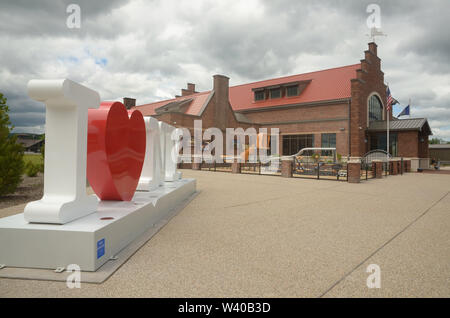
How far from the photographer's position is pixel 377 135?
2788cm

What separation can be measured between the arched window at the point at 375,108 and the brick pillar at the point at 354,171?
53.6ft

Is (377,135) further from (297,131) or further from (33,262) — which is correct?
(33,262)

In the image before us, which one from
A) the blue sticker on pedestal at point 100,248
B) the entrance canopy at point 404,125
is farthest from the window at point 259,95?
the blue sticker on pedestal at point 100,248

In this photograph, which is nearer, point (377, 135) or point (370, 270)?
point (370, 270)

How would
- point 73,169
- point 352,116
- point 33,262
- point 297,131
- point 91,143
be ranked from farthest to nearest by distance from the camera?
point 297,131 → point 352,116 → point 91,143 → point 73,169 → point 33,262

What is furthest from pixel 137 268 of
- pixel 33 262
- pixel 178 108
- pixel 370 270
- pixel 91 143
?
pixel 178 108

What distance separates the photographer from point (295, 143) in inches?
1198

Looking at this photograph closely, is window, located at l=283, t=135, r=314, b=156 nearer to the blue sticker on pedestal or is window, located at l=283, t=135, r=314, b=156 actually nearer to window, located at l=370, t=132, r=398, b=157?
window, located at l=370, t=132, r=398, b=157

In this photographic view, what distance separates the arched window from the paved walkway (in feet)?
78.1

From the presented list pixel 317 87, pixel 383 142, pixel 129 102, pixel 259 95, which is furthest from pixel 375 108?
pixel 129 102

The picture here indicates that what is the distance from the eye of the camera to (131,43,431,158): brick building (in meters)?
26.1

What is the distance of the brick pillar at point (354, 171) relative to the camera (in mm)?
14281

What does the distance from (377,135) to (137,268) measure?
1152 inches

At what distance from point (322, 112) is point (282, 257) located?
26.7 m
